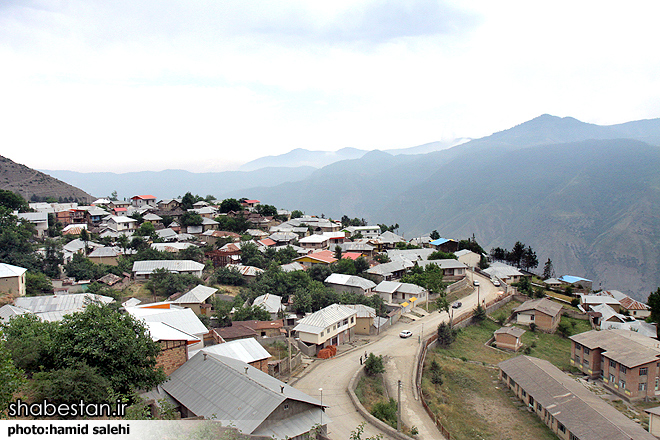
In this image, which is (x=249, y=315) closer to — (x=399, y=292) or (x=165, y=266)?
(x=165, y=266)

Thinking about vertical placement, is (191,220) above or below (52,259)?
above

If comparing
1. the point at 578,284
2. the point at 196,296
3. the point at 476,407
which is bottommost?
the point at 578,284

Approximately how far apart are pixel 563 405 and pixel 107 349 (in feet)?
75.8

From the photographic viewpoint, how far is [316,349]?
25922 millimetres

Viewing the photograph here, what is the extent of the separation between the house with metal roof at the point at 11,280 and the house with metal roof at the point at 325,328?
20.6m

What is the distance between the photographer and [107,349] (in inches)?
477

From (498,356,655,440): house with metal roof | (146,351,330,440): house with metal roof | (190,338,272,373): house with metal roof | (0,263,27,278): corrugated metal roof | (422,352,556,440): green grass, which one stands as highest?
(0,263,27,278): corrugated metal roof

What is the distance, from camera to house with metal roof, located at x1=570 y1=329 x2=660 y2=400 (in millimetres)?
26703

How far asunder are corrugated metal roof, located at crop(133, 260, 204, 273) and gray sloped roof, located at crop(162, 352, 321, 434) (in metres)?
23.9

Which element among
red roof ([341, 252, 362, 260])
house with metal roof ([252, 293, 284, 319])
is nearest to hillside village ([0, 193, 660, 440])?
house with metal roof ([252, 293, 284, 319])

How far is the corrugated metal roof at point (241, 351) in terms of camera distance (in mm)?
18242

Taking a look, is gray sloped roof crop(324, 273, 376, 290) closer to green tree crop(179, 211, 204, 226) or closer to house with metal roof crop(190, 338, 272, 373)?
house with metal roof crop(190, 338, 272, 373)

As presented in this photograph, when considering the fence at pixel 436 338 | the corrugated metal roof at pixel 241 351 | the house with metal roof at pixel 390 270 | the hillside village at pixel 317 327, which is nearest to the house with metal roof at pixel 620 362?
the hillside village at pixel 317 327

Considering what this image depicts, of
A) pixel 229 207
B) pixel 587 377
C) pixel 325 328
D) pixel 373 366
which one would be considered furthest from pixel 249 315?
pixel 229 207
